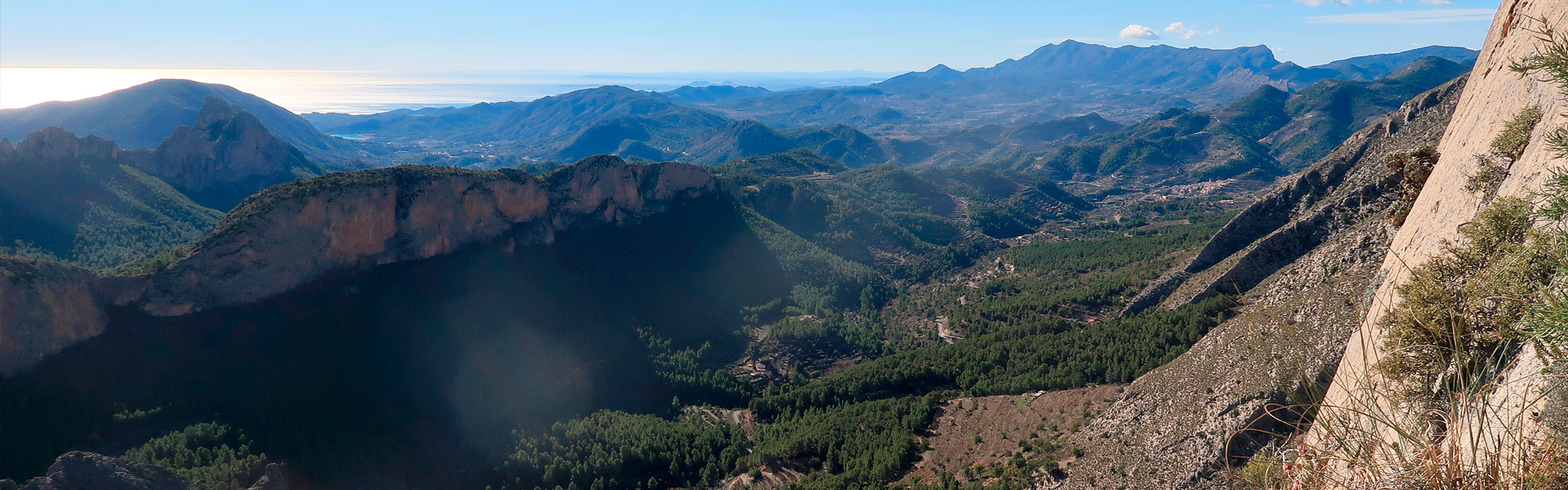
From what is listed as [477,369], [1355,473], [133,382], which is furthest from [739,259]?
[1355,473]

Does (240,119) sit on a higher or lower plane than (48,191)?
higher

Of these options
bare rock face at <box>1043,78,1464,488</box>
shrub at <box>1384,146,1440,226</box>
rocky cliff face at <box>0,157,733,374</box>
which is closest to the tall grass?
bare rock face at <box>1043,78,1464,488</box>

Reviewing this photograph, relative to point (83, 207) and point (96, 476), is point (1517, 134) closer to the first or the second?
point (96, 476)

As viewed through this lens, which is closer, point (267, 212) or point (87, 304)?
point (87, 304)

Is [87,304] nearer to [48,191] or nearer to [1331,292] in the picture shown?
[48,191]

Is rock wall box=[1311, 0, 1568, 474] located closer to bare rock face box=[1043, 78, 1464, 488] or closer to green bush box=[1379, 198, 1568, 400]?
green bush box=[1379, 198, 1568, 400]

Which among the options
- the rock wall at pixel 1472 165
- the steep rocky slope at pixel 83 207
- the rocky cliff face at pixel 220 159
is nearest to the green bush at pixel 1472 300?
the rock wall at pixel 1472 165

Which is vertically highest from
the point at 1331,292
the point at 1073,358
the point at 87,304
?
the point at 1331,292
